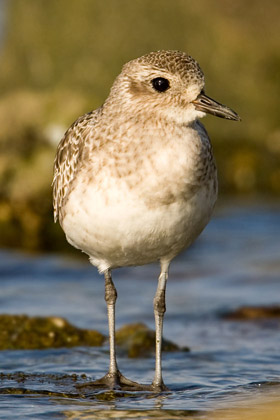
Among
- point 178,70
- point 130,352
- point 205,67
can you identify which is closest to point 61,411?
point 130,352

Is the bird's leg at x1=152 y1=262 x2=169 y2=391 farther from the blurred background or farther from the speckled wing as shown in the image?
the blurred background

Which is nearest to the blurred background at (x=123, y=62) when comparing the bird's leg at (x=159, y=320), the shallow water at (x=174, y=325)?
the shallow water at (x=174, y=325)

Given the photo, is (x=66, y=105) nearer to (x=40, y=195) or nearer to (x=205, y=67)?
(x=40, y=195)

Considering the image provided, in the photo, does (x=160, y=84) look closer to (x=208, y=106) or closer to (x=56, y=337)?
(x=208, y=106)

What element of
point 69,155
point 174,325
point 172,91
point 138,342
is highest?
point 172,91

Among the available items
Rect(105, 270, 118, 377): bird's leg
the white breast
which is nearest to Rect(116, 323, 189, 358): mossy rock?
Rect(105, 270, 118, 377): bird's leg

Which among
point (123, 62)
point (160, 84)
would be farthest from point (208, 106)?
point (123, 62)
